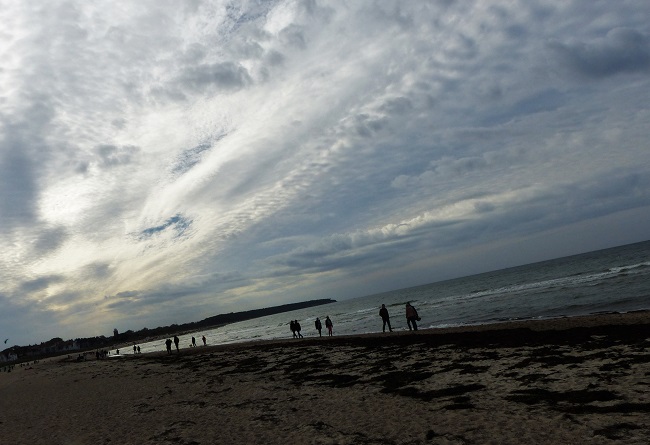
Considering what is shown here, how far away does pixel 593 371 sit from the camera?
10953 mm

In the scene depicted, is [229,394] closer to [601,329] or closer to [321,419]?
[321,419]

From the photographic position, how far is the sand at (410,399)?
8.17 meters

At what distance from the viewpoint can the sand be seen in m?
8.17

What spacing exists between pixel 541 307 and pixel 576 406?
26692 mm

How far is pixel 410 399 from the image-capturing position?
1115 centimetres

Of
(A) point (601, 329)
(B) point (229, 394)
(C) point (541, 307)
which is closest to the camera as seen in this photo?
(B) point (229, 394)

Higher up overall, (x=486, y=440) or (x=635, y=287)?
(x=486, y=440)

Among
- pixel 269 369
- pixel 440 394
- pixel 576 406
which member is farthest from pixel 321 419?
pixel 269 369

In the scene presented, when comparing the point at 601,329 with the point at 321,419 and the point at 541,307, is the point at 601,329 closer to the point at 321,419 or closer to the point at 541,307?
the point at 321,419

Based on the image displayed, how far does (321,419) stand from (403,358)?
8200mm

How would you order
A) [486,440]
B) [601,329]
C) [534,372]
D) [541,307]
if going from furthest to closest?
1. [541,307]
2. [601,329]
3. [534,372]
4. [486,440]

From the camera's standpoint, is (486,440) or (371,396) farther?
(371,396)

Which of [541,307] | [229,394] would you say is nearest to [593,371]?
[229,394]

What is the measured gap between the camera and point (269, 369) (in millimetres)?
21141
